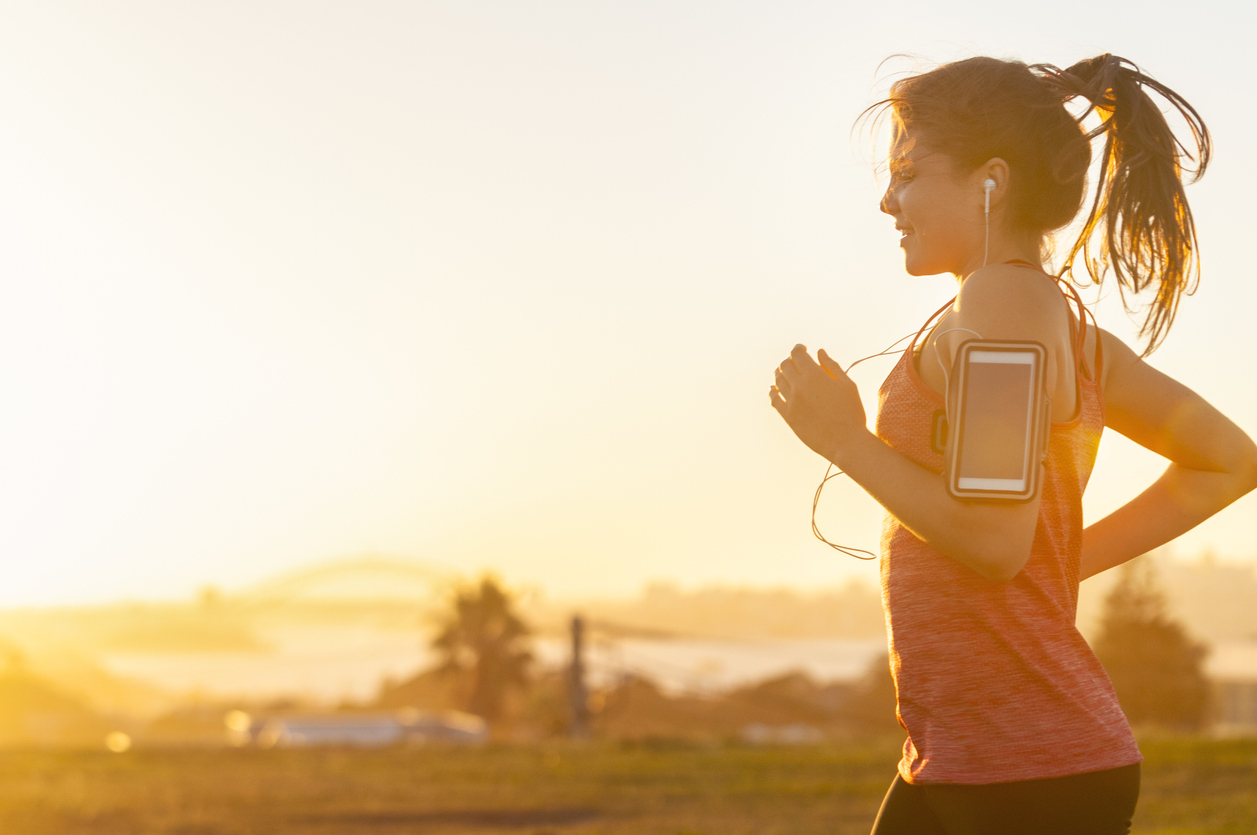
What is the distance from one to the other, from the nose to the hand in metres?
0.29

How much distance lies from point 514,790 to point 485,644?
3934cm

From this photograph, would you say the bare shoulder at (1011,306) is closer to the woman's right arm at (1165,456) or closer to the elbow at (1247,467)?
the woman's right arm at (1165,456)

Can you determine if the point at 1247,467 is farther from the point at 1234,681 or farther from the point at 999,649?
the point at 1234,681

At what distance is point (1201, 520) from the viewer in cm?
216

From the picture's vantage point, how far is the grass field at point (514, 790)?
29.3ft

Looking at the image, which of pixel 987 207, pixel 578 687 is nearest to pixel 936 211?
pixel 987 207

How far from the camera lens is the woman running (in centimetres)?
164

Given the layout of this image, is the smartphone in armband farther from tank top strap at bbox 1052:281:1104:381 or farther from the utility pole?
the utility pole

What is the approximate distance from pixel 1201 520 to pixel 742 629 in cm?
5793

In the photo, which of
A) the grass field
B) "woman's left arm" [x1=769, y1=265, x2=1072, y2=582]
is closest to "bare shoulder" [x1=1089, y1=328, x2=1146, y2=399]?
"woman's left arm" [x1=769, y1=265, x2=1072, y2=582]

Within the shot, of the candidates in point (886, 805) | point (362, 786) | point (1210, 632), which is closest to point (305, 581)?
point (1210, 632)

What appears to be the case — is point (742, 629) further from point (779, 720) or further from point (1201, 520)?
point (1201, 520)

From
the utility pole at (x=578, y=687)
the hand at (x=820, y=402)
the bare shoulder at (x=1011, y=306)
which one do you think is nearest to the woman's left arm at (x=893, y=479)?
the hand at (x=820, y=402)

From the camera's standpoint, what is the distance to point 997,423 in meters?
1.53
